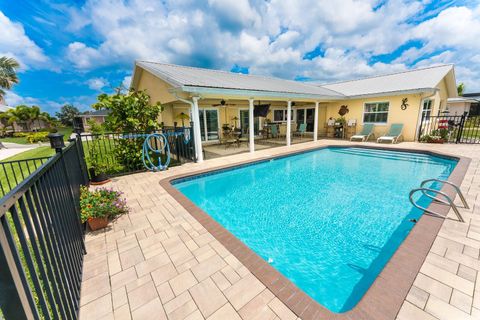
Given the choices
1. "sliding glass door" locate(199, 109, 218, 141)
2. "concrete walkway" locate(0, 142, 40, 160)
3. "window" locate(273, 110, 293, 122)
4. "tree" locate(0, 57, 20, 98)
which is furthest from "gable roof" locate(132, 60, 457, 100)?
"tree" locate(0, 57, 20, 98)

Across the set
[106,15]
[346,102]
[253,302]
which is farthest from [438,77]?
[106,15]

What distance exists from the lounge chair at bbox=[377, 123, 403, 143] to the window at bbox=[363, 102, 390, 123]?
35.5 inches

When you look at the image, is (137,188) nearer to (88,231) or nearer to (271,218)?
(88,231)

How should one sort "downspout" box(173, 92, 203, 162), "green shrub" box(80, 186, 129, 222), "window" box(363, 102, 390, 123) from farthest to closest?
"window" box(363, 102, 390, 123) < "downspout" box(173, 92, 203, 162) < "green shrub" box(80, 186, 129, 222)

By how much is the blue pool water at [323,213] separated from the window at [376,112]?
16.0ft

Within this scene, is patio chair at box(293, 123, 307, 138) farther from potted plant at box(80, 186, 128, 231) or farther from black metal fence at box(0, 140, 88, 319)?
black metal fence at box(0, 140, 88, 319)

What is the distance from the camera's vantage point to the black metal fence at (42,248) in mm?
890

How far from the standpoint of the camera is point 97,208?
3320mm

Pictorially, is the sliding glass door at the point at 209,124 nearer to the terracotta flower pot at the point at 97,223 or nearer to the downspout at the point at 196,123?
the downspout at the point at 196,123

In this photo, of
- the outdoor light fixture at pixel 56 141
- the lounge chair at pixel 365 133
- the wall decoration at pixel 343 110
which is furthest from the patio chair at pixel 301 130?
the outdoor light fixture at pixel 56 141

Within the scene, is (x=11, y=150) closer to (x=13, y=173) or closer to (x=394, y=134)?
(x=13, y=173)

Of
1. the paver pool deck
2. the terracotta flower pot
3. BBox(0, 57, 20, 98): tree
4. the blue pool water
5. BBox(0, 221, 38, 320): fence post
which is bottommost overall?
the blue pool water

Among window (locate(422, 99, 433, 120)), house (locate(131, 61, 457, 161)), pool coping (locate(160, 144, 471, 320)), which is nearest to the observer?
pool coping (locate(160, 144, 471, 320))

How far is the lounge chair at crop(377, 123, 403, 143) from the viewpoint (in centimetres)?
1116
